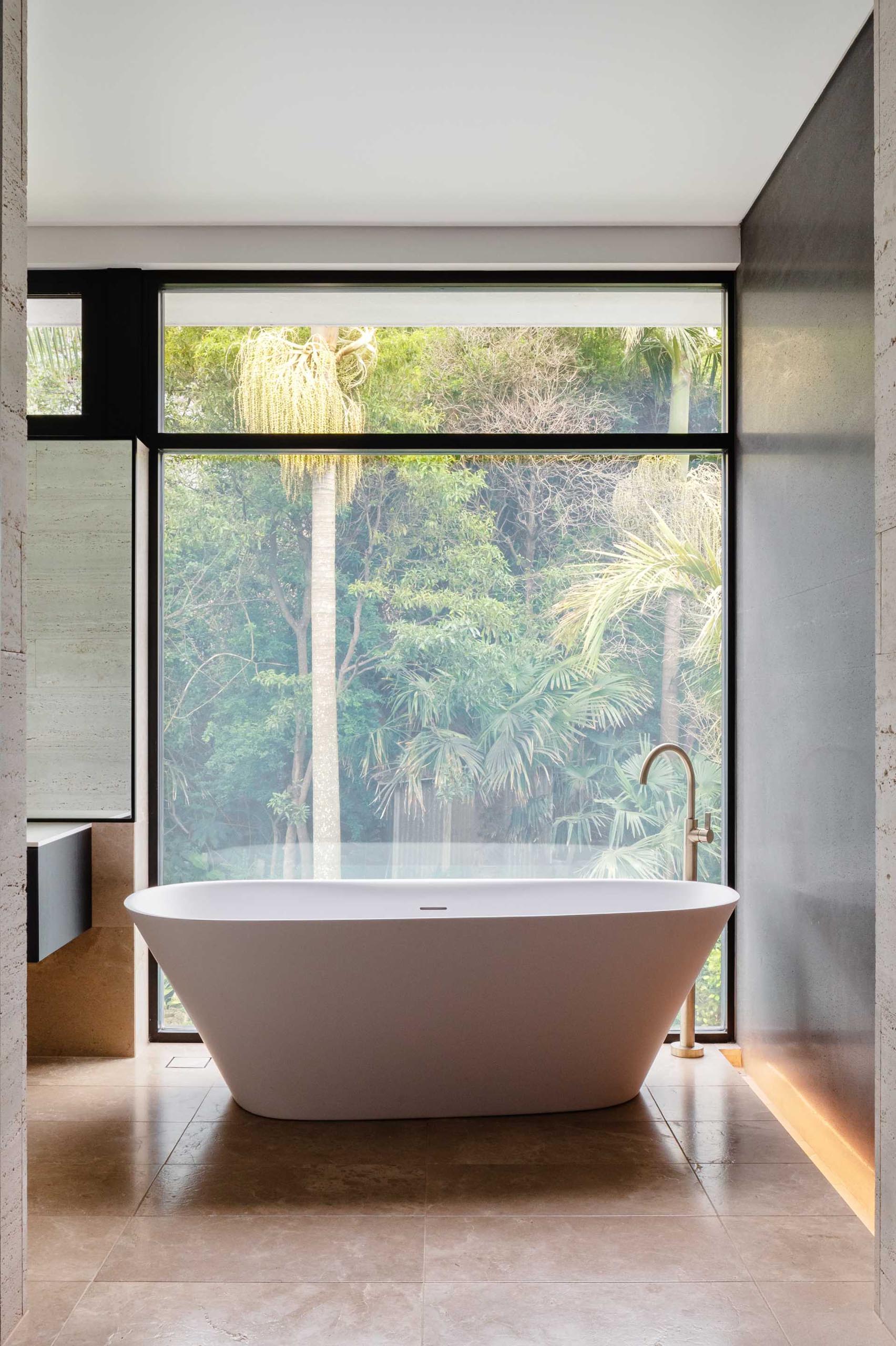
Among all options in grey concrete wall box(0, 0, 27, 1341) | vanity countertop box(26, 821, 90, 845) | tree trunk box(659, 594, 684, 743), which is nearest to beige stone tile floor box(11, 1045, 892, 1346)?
grey concrete wall box(0, 0, 27, 1341)

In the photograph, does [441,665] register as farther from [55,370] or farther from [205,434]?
[55,370]

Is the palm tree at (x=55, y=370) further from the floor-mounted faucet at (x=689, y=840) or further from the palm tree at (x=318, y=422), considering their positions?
the floor-mounted faucet at (x=689, y=840)

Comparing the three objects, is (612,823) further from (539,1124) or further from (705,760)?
(539,1124)

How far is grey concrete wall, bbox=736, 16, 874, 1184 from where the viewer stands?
8.35 feet

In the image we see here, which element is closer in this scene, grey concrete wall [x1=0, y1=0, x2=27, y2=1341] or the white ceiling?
grey concrete wall [x1=0, y1=0, x2=27, y2=1341]

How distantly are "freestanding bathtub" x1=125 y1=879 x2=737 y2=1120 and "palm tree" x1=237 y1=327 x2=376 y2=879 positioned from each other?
1.03 meters

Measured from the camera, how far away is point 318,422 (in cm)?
375

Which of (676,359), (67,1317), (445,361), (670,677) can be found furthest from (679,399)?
(67,1317)

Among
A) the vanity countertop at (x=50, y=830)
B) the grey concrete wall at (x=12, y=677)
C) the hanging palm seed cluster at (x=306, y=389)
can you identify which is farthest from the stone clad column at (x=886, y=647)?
the vanity countertop at (x=50, y=830)

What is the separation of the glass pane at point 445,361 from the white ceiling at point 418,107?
0.91ft

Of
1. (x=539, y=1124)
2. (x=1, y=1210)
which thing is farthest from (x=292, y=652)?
(x=1, y=1210)

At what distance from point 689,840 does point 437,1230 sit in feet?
5.35

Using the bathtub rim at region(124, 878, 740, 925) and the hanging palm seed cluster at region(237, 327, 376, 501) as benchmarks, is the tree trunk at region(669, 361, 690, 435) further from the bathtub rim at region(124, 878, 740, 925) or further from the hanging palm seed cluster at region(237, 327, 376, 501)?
the bathtub rim at region(124, 878, 740, 925)

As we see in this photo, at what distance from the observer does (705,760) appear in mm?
3730
